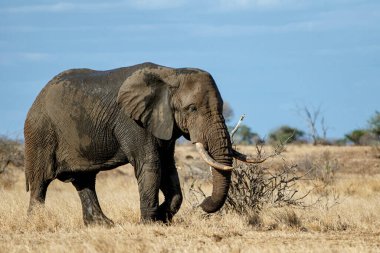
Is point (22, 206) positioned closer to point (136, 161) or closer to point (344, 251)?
point (136, 161)

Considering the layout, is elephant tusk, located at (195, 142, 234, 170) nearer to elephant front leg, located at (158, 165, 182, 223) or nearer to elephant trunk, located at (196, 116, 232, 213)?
elephant trunk, located at (196, 116, 232, 213)

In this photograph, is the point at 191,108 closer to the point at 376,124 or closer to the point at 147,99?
the point at 147,99

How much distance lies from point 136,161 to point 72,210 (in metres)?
2.51

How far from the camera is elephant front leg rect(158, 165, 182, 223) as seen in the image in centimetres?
1313

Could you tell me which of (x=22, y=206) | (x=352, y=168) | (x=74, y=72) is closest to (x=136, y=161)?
(x=74, y=72)

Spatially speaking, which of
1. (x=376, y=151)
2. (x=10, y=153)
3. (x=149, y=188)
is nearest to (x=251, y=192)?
(x=149, y=188)

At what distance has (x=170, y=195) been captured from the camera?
1327 centimetres

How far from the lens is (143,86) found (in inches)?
511

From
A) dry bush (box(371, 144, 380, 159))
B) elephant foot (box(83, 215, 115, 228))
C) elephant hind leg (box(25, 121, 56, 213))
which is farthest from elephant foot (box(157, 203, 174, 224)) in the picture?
dry bush (box(371, 144, 380, 159))

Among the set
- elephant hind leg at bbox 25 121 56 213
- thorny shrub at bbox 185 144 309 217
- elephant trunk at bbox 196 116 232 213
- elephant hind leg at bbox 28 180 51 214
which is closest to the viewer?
elephant trunk at bbox 196 116 232 213

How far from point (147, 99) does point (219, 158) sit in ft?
5.00

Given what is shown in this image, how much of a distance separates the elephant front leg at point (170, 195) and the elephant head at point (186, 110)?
27.0 inches

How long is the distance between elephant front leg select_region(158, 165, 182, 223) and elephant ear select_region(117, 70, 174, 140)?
789 mm

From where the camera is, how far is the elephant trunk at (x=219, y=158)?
39.5ft
